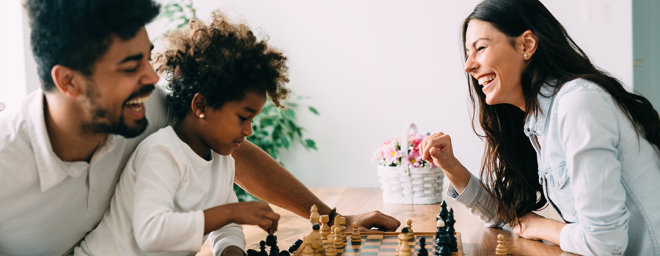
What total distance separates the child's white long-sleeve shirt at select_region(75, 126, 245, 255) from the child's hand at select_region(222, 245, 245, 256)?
0.03 meters

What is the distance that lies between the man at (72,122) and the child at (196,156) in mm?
59

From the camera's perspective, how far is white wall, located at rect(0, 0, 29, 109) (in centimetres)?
309

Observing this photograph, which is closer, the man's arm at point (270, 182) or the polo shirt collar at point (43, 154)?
the polo shirt collar at point (43, 154)

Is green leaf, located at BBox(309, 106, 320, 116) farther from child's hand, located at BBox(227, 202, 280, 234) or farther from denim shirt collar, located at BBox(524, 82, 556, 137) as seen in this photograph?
child's hand, located at BBox(227, 202, 280, 234)

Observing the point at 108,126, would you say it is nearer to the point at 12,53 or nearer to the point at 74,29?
the point at 74,29

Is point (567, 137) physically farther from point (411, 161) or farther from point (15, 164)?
point (15, 164)

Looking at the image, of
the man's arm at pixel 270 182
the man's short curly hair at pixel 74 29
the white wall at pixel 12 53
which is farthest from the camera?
the white wall at pixel 12 53

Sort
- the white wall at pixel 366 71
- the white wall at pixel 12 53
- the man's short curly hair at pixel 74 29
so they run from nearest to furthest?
the man's short curly hair at pixel 74 29 → the white wall at pixel 12 53 → the white wall at pixel 366 71

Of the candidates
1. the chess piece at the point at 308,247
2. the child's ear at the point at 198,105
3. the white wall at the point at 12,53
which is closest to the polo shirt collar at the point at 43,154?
the child's ear at the point at 198,105

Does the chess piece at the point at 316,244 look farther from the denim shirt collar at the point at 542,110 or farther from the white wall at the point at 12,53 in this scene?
the white wall at the point at 12,53

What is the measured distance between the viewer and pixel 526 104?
1.44 m

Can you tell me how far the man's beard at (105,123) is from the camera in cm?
99

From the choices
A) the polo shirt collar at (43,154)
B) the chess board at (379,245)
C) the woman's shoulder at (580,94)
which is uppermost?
the woman's shoulder at (580,94)

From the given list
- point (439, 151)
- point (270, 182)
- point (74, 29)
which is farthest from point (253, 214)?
point (439, 151)
